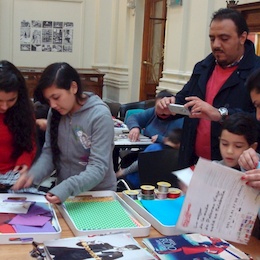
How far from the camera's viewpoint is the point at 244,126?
196 centimetres

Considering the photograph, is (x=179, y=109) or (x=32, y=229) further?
(x=179, y=109)

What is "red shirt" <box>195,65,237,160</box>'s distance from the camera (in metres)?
2.39

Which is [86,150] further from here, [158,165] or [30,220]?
[158,165]

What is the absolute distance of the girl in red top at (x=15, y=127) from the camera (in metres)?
2.39

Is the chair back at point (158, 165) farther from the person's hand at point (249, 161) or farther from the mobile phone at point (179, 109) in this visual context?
the person's hand at point (249, 161)

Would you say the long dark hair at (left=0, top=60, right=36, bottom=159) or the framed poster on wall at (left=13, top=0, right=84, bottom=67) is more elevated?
the framed poster on wall at (left=13, top=0, right=84, bottom=67)

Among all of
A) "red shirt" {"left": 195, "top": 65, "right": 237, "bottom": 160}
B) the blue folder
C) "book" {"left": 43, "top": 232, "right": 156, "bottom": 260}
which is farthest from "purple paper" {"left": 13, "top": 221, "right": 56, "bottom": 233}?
"red shirt" {"left": 195, "top": 65, "right": 237, "bottom": 160}

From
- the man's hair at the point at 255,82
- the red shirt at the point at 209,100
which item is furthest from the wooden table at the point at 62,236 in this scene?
the red shirt at the point at 209,100

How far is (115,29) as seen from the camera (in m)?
8.77

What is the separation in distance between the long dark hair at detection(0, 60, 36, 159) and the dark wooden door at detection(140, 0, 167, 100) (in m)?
5.31

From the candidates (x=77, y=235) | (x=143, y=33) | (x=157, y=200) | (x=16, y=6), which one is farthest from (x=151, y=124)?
(x=16, y=6)

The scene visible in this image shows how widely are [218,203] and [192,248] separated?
7.3 inches

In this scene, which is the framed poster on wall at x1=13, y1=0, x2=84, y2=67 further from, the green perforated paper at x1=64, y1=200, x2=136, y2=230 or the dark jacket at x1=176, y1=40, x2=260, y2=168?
the green perforated paper at x1=64, y1=200, x2=136, y2=230

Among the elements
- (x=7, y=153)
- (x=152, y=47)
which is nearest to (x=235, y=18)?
(x=7, y=153)
